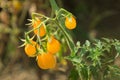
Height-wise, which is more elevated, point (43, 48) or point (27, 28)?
point (27, 28)

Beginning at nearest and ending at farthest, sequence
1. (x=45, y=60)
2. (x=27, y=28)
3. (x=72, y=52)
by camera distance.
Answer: (x=45, y=60), (x=72, y=52), (x=27, y=28)

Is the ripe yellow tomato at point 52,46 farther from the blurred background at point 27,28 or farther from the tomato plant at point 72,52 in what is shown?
the blurred background at point 27,28

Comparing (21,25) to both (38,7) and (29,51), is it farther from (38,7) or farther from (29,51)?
(29,51)

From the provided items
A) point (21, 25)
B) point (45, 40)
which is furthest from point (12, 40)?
point (45, 40)

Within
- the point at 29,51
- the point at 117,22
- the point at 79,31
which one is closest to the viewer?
the point at 29,51

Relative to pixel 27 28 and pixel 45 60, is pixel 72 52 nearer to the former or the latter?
pixel 45 60

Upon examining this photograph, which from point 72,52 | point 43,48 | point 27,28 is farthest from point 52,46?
point 27,28

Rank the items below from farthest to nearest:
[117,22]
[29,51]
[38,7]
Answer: [117,22]
[38,7]
[29,51]

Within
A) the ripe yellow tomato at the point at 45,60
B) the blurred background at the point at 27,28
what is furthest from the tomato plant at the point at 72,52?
the blurred background at the point at 27,28
